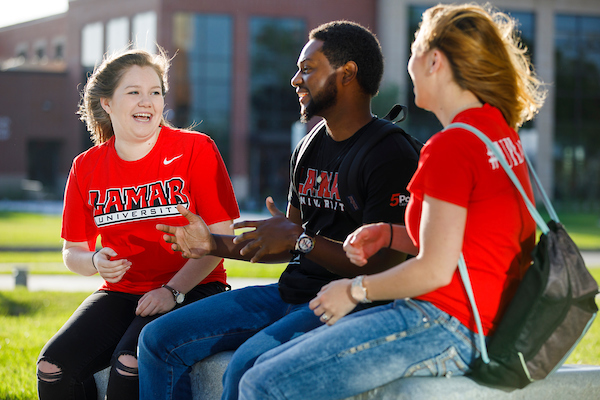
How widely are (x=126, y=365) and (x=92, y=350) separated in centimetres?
28

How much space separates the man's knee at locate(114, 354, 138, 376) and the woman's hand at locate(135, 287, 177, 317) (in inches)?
10.4

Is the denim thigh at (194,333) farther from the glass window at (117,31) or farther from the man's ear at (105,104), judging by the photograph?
the glass window at (117,31)

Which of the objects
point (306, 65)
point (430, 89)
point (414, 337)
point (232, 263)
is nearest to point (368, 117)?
point (306, 65)

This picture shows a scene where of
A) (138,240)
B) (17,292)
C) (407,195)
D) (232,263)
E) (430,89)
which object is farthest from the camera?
(232,263)

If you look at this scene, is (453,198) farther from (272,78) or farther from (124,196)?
(272,78)

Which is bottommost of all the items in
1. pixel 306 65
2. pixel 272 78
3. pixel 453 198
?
pixel 453 198

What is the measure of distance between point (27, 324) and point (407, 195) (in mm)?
4978

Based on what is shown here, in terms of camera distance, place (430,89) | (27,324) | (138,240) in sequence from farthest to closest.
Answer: (27,324), (138,240), (430,89)

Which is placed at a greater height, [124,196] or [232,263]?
[124,196]

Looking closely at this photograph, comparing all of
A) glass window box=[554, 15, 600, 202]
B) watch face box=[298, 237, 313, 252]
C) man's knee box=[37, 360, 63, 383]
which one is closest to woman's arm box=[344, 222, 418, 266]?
watch face box=[298, 237, 313, 252]

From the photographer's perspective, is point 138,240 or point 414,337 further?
point 138,240

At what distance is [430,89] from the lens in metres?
2.23

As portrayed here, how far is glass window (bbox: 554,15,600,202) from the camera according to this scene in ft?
119

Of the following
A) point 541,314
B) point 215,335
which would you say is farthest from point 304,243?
point 541,314
